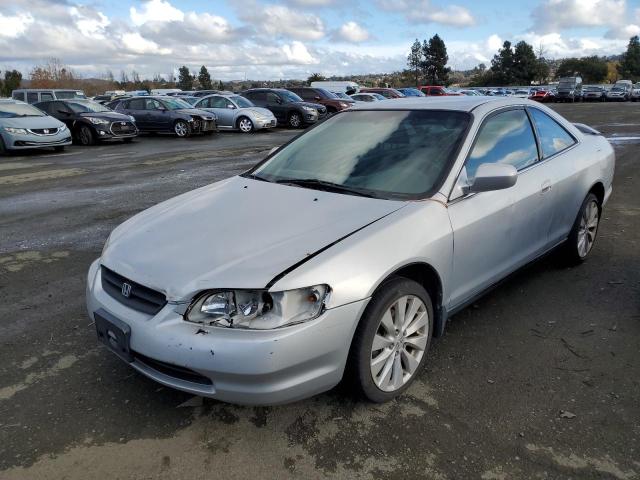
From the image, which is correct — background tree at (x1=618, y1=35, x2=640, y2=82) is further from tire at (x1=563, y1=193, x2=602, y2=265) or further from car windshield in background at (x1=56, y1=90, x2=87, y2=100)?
tire at (x1=563, y1=193, x2=602, y2=265)

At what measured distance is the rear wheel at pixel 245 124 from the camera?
2030 cm

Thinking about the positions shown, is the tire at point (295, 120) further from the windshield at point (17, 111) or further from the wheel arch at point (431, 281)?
the wheel arch at point (431, 281)

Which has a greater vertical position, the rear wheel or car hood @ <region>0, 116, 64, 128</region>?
car hood @ <region>0, 116, 64, 128</region>

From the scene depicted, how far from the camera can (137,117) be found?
19.4 metres

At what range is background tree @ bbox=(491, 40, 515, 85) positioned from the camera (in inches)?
3625

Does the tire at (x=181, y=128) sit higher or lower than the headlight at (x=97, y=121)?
lower

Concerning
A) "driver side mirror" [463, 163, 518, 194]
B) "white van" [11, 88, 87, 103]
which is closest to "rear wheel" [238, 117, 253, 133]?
"white van" [11, 88, 87, 103]

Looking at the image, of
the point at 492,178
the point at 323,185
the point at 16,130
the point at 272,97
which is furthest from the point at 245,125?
the point at 492,178

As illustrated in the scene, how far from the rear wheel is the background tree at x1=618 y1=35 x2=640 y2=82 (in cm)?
9231

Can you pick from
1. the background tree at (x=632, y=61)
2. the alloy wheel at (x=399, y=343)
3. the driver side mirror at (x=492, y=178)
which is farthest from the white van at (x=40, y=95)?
the background tree at (x=632, y=61)

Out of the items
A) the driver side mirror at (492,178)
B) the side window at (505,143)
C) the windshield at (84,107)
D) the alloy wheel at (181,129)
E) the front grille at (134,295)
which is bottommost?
the alloy wheel at (181,129)

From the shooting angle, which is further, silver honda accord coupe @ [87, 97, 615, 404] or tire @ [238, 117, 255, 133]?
tire @ [238, 117, 255, 133]

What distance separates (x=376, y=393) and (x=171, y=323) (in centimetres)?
110

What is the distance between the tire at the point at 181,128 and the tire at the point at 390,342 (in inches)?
670
